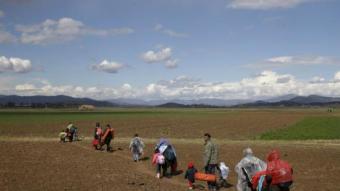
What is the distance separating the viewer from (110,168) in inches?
864

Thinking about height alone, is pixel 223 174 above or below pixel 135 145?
below

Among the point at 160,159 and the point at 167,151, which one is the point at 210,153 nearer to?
the point at 160,159

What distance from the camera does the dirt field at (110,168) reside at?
690 inches

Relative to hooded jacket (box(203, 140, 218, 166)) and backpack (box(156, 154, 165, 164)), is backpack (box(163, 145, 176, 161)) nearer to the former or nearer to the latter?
backpack (box(156, 154, 165, 164))

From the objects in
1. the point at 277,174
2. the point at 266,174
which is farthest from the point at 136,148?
the point at 277,174

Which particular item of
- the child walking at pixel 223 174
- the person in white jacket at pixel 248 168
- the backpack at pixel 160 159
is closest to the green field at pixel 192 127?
the backpack at pixel 160 159

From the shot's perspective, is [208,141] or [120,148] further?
[120,148]

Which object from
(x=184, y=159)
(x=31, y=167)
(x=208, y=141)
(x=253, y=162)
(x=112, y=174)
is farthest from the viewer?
(x=184, y=159)

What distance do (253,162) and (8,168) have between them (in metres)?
12.9

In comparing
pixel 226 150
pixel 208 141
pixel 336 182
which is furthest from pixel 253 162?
pixel 226 150

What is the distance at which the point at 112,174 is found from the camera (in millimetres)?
20031

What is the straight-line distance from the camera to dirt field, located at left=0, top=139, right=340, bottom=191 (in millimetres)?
17516

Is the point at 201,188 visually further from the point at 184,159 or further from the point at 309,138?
the point at 309,138

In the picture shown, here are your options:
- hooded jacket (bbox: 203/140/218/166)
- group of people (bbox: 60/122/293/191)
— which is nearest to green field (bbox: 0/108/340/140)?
group of people (bbox: 60/122/293/191)
